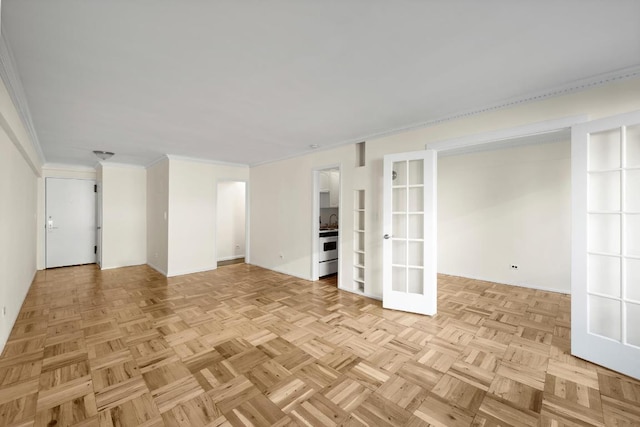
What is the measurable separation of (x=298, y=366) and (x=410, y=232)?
82.4 inches

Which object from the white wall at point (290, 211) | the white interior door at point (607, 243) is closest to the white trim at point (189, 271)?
the white wall at point (290, 211)

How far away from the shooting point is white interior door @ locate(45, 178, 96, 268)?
18.9 feet

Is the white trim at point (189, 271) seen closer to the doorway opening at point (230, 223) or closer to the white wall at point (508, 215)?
the doorway opening at point (230, 223)

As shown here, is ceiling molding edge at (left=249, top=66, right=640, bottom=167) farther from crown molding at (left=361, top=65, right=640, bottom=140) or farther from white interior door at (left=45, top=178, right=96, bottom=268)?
white interior door at (left=45, top=178, right=96, bottom=268)

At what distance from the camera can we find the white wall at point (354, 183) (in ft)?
7.70

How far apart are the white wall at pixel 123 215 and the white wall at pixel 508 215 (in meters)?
6.60

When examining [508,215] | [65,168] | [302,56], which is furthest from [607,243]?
[65,168]

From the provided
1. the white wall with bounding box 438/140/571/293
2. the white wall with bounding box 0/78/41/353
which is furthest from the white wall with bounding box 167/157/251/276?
the white wall with bounding box 438/140/571/293

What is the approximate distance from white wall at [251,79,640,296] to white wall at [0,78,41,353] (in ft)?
11.7

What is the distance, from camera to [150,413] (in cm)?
167

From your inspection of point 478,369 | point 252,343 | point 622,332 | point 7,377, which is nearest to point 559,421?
point 478,369

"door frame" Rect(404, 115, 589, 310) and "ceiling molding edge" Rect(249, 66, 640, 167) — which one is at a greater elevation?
"ceiling molding edge" Rect(249, 66, 640, 167)

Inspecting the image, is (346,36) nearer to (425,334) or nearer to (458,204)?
(425,334)

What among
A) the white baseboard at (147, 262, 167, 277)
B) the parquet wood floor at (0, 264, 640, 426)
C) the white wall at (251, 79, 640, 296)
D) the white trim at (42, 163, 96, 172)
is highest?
the white trim at (42, 163, 96, 172)
